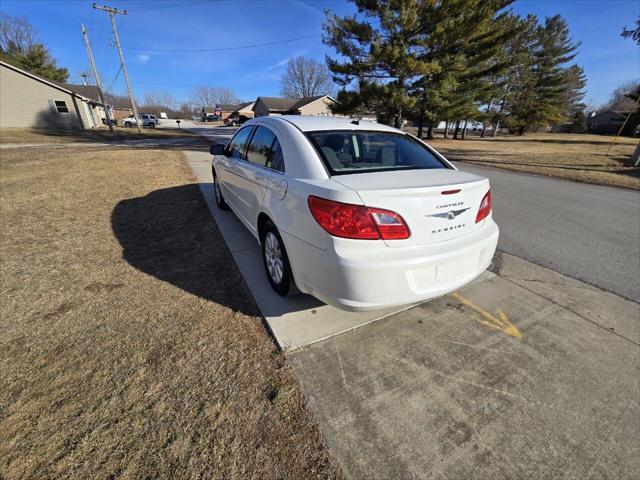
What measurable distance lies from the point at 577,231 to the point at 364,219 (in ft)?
15.3

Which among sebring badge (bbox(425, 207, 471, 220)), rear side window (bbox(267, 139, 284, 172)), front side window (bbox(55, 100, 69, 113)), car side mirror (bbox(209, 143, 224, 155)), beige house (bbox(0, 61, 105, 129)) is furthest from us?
front side window (bbox(55, 100, 69, 113))

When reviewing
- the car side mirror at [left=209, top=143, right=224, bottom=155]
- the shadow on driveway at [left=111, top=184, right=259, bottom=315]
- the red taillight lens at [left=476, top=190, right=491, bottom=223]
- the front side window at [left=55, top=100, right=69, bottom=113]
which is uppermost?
the front side window at [left=55, top=100, right=69, bottom=113]

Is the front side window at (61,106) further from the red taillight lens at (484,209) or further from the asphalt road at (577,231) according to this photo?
the red taillight lens at (484,209)

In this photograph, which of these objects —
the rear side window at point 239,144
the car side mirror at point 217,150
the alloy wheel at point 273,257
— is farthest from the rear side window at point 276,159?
the car side mirror at point 217,150

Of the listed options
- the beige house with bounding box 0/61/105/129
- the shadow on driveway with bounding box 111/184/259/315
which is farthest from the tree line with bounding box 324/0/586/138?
the beige house with bounding box 0/61/105/129

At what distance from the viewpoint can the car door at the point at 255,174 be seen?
2855mm

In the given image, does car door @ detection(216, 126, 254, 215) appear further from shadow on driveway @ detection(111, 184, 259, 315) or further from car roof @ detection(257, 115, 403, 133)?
car roof @ detection(257, 115, 403, 133)

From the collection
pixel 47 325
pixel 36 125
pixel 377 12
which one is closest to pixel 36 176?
→ pixel 47 325

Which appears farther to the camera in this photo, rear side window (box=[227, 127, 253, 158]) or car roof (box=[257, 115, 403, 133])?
rear side window (box=[227, 127, 253, 158])

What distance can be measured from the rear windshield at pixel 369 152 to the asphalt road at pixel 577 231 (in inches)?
83.5

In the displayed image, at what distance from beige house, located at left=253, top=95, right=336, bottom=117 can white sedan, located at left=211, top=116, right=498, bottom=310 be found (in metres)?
50.5

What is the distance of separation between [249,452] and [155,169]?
29.1ft

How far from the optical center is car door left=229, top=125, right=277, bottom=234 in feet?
9.37

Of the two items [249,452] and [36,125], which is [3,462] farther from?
[36,125]
